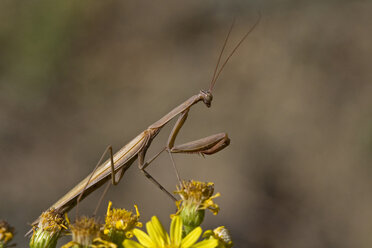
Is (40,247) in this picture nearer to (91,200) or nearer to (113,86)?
(91,200)

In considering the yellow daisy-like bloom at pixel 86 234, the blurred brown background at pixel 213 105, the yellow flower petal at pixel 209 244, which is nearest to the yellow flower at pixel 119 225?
the yellow daisy-like bloom at pixel 86 234

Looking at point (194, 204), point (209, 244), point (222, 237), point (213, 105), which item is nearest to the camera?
point (209, 244)

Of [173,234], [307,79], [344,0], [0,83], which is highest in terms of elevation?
[0,83]

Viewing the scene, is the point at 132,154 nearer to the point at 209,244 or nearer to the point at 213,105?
the point at 209,244

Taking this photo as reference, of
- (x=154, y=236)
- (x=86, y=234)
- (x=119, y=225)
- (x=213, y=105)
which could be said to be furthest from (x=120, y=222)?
(x=213, y=105)

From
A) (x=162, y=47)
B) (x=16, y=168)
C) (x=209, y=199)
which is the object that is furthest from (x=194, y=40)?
(x=209, y=199)
